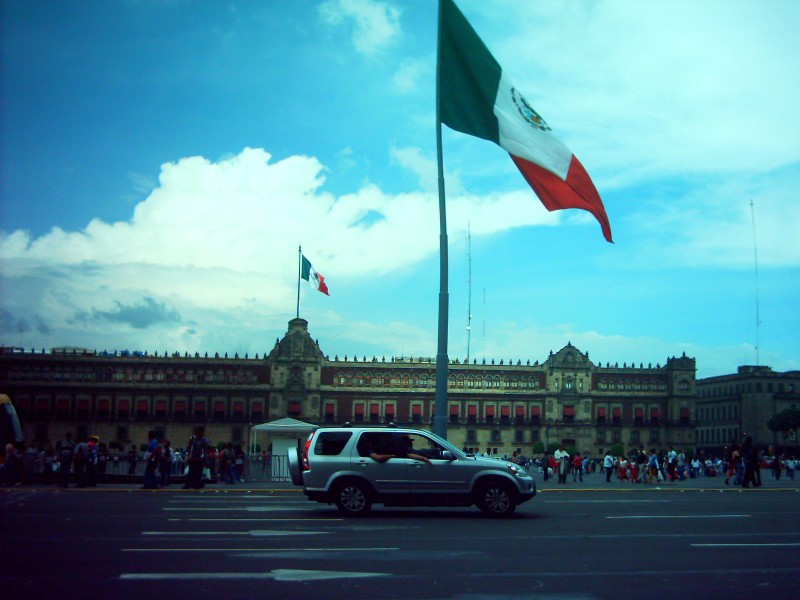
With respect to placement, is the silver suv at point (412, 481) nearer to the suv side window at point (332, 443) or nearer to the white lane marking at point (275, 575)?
the suv side window at point (332, 443)

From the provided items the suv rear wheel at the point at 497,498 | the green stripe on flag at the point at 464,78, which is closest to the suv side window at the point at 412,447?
the suv rear wheel at the point at 497,498

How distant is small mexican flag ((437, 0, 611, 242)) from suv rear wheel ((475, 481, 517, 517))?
5.26 m

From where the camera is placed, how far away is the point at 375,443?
1675 cm

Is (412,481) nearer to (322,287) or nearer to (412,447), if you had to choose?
(412,447)

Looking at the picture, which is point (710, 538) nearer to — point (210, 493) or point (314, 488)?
point (314, 488)

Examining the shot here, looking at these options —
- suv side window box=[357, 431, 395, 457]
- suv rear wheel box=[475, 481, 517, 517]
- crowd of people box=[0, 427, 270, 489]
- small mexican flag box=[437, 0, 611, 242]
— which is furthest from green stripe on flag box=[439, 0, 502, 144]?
crowd of people box=[0, 427, 270, 489]

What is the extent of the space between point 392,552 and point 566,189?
7.97m

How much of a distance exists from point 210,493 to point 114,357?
72.9 m

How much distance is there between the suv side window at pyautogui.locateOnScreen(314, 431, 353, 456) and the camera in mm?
16703

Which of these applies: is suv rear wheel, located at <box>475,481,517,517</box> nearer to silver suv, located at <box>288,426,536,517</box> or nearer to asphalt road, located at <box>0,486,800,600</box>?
silver suv, located at <box>288,426,536,517</box>

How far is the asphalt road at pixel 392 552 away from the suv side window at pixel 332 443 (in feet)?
4.02

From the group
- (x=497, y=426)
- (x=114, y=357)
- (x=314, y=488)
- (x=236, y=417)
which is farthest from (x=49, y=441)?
(x=314, y=488)

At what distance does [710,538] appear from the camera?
13281 mm

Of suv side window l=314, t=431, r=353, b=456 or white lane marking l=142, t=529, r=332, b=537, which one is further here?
suv side window l=314, t=431, r=353, b=456
